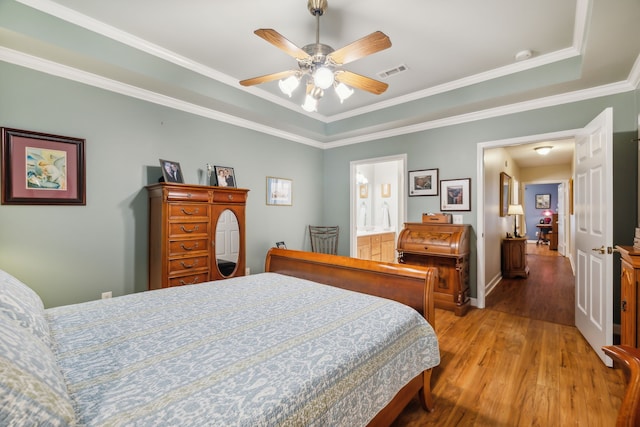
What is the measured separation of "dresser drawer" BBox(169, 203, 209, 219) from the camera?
9.41 feet

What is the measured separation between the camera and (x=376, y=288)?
204 cm

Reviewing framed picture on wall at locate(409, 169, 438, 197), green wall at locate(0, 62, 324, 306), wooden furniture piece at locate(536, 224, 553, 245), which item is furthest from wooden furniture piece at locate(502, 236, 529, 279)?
wooden furniture piece at locate(536, 224, 553, 245)

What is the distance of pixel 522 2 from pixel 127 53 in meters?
3.29

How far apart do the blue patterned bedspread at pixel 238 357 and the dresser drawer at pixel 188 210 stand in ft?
3.92

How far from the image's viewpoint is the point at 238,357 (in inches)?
42.8

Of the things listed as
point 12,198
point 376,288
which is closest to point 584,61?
point 376,288

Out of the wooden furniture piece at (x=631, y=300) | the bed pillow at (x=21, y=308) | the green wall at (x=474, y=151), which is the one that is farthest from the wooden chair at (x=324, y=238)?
the bed pillow at (x=21, y=308)

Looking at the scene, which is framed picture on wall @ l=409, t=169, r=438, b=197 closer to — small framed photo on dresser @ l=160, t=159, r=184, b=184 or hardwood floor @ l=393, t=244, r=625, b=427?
hardwood floor @ l=393, t=244, r=625, b=427

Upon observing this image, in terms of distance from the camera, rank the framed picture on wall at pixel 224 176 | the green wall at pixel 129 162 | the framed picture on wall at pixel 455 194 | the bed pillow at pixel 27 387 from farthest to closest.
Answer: the framed picture on wall at pixel 455 194, the framed picture on wall at pixel 224 176, the green wall at pixel 129 162, the bed pillow at pixel 27 387

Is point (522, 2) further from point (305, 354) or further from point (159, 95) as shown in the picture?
point (159, 95)

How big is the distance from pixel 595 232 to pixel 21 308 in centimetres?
376

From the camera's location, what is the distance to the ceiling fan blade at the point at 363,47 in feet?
5.78

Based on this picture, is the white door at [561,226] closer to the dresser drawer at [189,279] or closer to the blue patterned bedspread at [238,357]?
the blue patterned bedspread at [238,357]

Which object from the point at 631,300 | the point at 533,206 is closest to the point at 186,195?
the point at 631,300
